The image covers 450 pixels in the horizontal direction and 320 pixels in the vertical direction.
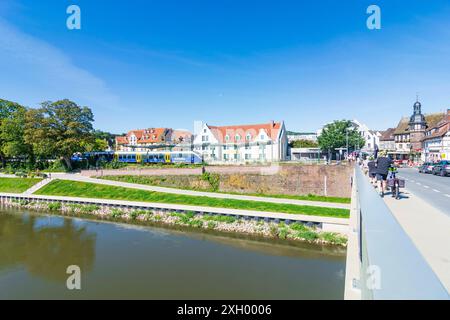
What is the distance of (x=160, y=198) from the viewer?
30.8 meters

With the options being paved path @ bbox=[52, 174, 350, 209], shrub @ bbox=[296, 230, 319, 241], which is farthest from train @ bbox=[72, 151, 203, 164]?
shrub @ bbox=[296, 230, 319, 241]

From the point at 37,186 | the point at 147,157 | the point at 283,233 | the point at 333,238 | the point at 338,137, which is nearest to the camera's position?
the point at 333,238

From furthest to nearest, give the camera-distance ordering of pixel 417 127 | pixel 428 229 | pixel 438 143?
pixel 417 127 < pixel 438 143 < pixel 428 229

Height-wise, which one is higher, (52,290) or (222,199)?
(222,199)

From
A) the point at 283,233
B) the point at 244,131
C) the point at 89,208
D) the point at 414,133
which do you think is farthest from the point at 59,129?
the point at 414,133

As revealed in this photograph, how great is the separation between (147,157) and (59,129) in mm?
15141

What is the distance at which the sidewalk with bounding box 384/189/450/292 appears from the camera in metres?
4.30

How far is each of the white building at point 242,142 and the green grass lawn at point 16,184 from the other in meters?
28.1

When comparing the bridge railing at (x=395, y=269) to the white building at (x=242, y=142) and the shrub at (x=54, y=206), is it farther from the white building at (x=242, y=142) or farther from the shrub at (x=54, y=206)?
the white building at (x=242, y=142)

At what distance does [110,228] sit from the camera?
24.1 m

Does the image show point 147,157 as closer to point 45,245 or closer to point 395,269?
point 45,245

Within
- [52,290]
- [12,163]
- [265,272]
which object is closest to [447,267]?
[265,272]

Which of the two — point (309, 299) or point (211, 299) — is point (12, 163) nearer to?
point (211, 299)
